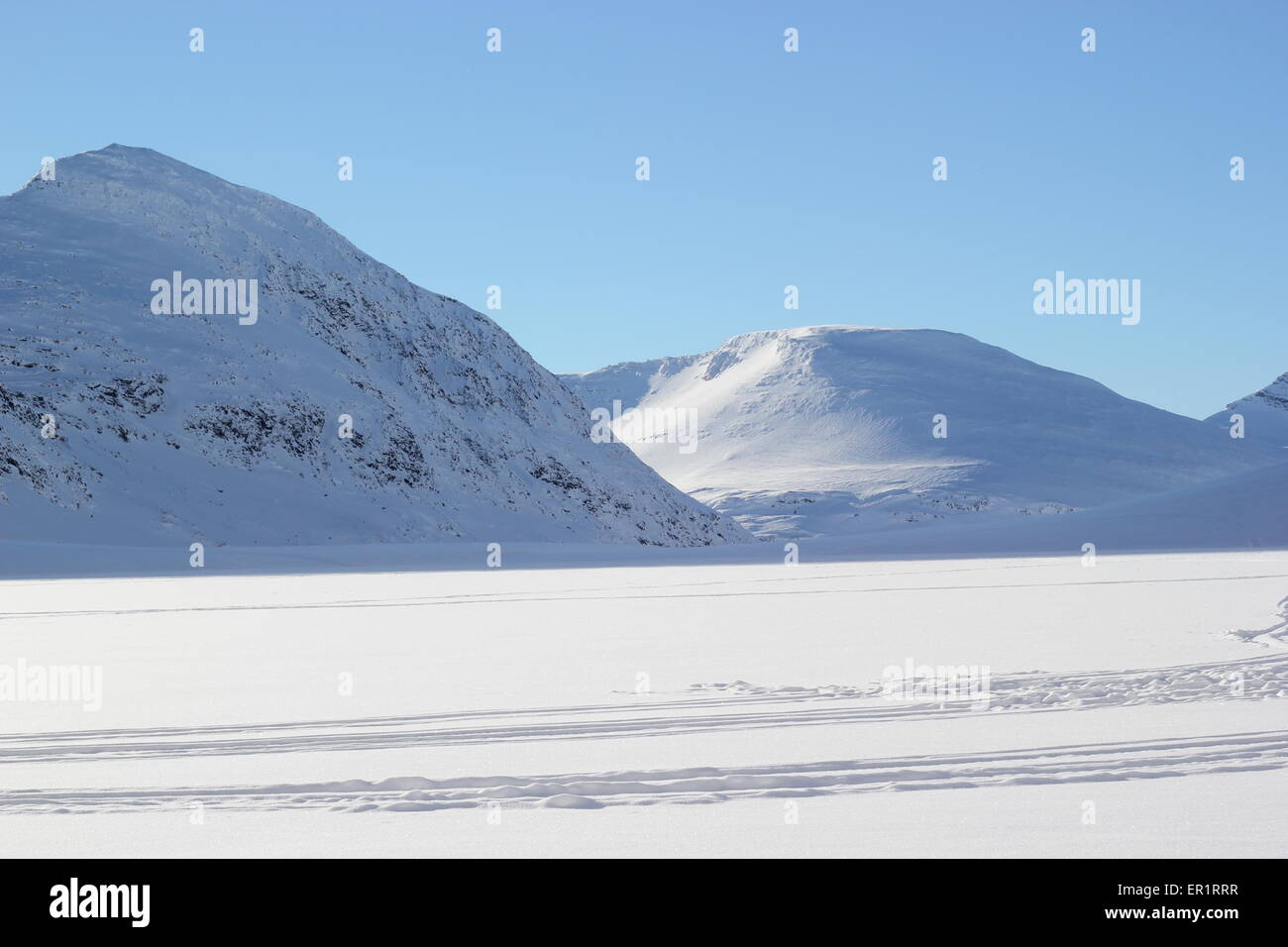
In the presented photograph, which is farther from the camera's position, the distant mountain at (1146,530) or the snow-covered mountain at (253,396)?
→ the snow-covered mountain at (253,396)

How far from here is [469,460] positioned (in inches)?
3814

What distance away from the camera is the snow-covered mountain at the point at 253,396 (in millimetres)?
78500

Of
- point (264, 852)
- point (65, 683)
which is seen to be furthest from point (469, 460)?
point (264, 852)

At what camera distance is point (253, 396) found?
90.7 m

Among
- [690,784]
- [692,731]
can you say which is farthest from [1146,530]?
[690,784]

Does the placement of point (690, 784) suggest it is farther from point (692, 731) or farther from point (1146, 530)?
point (1146, 530)

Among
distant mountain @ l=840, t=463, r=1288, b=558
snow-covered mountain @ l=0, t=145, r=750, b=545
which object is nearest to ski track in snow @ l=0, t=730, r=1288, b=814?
distant mountain @ l=840, t=463, r=1288, b=558

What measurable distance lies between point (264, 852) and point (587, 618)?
50.2 ft

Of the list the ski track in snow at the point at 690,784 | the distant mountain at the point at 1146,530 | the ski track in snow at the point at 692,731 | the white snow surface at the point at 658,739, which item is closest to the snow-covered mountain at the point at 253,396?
the distant mountain at the point at 1146,530

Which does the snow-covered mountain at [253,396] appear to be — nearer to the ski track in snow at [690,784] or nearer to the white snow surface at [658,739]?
the white snow surface at [658,739]

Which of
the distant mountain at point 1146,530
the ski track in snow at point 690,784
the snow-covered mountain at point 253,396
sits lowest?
the ski track in snow at point 690,784

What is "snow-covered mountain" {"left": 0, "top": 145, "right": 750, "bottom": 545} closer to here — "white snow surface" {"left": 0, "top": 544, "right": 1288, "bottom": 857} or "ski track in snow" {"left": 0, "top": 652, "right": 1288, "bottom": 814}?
"white snow surface" {"left": 0, "top": 544, "right": 1288, "bottom": 857}

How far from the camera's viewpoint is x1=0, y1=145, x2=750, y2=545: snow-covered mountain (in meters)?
78.5
